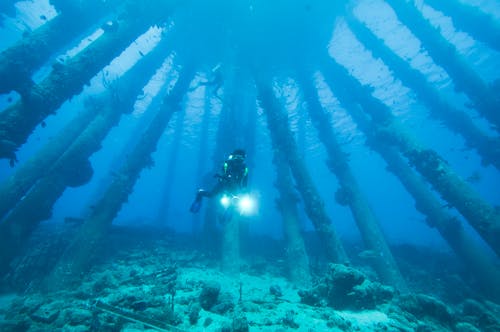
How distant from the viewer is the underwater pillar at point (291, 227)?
30.0ft

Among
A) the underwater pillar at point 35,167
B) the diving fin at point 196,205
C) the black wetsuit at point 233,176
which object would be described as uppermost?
the underwater pillar at point 35,167

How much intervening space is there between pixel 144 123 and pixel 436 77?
26.0 meters

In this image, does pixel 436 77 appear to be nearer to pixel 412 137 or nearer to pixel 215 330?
pixel 412 137

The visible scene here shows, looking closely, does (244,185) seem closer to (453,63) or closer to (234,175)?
(234,175)

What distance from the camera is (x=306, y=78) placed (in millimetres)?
15867

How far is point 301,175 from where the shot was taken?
10.7 meters

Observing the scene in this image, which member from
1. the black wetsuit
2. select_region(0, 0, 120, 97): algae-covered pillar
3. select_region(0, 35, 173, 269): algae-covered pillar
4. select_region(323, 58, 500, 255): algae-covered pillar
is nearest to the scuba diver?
the black wetsuit

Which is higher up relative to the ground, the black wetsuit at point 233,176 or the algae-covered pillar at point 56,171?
the algae-covered pillar at point 56,171

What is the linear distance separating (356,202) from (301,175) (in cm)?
289

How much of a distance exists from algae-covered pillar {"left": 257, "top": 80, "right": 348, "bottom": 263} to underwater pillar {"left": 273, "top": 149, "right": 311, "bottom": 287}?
0.50 metres

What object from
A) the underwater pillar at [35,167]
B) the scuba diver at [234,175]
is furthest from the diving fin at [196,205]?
the underwater pillar at [35,167]

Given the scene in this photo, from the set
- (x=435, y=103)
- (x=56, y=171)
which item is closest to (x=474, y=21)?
(x=435, y=103)

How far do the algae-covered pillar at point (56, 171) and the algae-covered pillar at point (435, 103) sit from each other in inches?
495

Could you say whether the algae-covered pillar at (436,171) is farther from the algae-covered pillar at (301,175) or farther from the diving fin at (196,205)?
the diving fin at (196,205)
